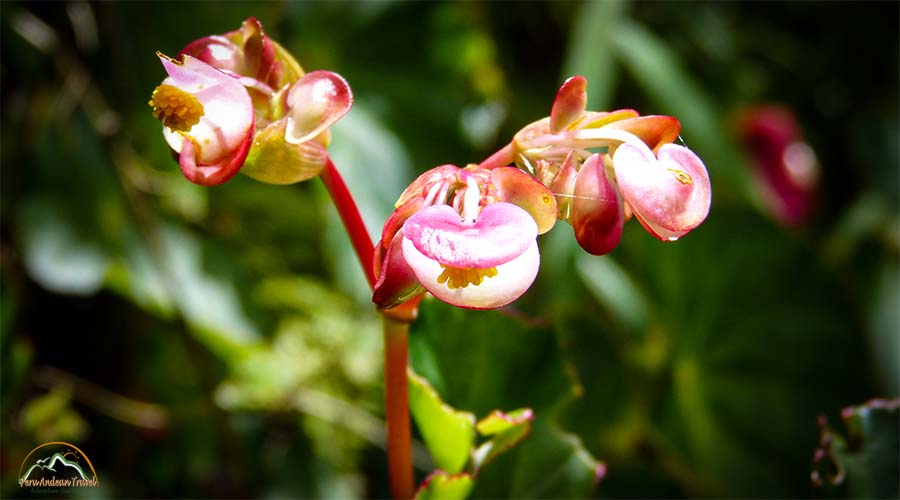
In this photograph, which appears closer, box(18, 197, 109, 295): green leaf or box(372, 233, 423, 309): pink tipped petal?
box(372, 233, 423, 309): pink tipped petal

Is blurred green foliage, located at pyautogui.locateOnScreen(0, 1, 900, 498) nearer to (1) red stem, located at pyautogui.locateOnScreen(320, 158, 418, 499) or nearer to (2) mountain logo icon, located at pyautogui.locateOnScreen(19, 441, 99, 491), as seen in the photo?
(2) mountain logo icon, located at pyautogui.locateOnScreen(19, 441, 99, 491)

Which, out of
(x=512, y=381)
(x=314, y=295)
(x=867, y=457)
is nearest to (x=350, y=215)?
(x=512, y=381)

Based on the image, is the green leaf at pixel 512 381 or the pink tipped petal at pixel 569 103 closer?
the pink tipped petal at pixel 569 103

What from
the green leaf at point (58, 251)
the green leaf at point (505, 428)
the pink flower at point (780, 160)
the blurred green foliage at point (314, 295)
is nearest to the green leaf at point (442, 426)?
the green leaf at point (505, 428)

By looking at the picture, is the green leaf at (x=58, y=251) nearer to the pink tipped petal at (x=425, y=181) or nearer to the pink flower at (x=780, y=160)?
the pink tipped petal at (x=425, y=181)

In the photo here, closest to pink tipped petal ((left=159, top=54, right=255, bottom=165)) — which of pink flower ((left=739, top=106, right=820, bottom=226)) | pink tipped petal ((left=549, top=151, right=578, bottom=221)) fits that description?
pink tipped petal ((left=549, top=151, right=578, bottom=221))

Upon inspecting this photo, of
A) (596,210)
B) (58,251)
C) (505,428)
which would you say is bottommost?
(58,251)

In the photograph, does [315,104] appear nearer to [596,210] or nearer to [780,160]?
[596,210]
